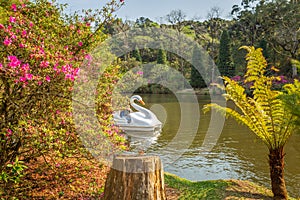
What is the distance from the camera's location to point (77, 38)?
391 centimetres

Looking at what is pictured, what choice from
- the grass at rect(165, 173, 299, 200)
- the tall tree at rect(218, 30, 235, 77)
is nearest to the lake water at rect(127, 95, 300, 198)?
the grass at rect(165, 173, 299, 200)

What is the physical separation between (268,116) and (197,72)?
1005 inches

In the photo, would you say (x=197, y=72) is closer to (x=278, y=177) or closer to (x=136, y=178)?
(x=278, y=177)

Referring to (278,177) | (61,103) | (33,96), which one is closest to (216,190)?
(278,177)

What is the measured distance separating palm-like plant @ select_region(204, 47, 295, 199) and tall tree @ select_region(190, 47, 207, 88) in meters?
24.7

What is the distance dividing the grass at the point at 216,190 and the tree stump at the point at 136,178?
1.92m

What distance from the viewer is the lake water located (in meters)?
5.78

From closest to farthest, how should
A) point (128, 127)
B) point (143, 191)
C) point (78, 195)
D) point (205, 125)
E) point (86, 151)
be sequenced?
1. point (143, 191)
2. point (86, 151)
3. point (78, 195)
4. point (128, 127)
5. point (205, 125)

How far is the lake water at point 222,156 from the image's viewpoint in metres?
5.78

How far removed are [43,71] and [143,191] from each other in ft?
5.06

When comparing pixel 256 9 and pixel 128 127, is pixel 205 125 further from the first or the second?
pixel 256 9

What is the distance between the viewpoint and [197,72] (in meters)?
29.6

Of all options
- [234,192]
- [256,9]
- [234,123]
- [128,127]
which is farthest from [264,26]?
[234,192]

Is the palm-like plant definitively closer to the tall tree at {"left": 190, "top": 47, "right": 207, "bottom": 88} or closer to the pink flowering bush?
the pink flowering bush
